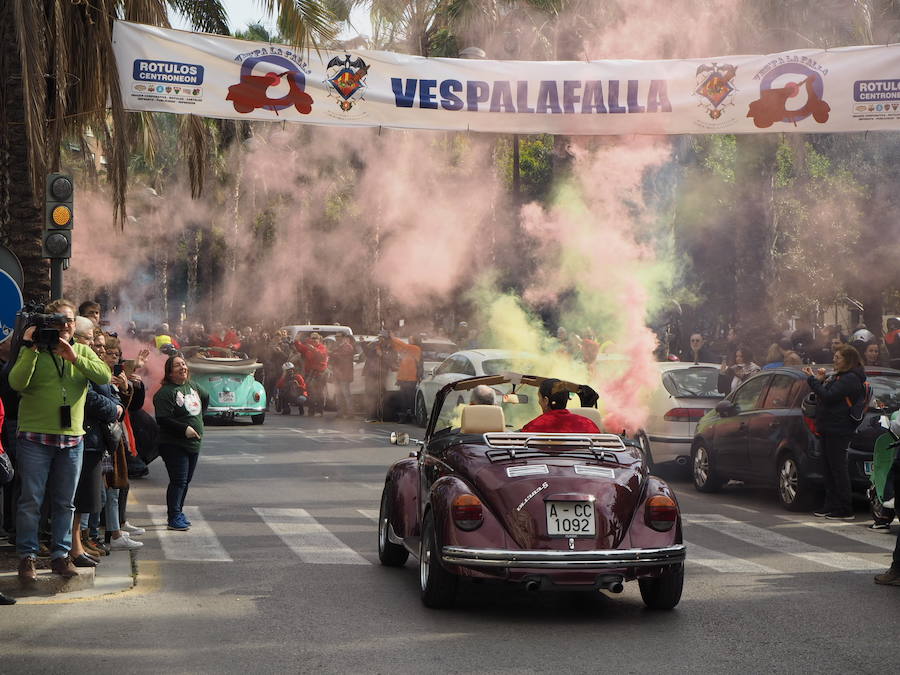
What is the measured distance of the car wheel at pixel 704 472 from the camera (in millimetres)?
15461

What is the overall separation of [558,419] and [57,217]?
4882 mm

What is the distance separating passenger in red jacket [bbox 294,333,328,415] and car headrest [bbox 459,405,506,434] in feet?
69.3

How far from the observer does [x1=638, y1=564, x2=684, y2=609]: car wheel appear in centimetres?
795

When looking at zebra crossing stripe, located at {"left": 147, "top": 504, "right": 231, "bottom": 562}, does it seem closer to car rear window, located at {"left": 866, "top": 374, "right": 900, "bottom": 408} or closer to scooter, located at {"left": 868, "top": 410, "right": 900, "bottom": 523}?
scooter, located at {"left": 868, "top": 410, "right": 900, "bottom": 523}

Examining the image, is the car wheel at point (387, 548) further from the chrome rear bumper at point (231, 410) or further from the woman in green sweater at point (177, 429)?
the chrome rear bumper at point (231, 410)

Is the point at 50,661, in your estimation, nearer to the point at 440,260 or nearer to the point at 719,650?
the point at 719,650

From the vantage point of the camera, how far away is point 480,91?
1711 centimetres

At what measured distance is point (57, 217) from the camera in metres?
11.0

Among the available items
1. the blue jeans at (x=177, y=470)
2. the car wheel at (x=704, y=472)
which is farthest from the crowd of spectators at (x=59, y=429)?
the car wheel at (x=704, y=472)

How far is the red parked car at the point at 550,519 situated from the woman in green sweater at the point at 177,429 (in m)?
3.87

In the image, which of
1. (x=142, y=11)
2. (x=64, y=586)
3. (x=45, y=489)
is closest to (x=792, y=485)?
(x=64, y=586)

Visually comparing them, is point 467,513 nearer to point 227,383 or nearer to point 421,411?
point 421,411

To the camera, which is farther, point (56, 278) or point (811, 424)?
point (811, 424)

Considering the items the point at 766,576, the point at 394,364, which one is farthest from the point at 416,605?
the point at 394,364
